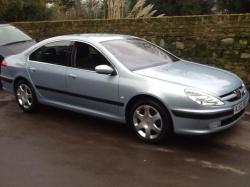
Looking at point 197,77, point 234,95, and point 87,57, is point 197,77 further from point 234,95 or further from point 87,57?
point 87,57

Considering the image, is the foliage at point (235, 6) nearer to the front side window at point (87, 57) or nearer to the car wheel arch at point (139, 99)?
the front side window at point (87, 57)

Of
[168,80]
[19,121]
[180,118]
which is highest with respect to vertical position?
[168,80]

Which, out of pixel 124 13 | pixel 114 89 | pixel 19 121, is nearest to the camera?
pixel 114 89

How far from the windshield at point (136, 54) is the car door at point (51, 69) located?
773 millimetres

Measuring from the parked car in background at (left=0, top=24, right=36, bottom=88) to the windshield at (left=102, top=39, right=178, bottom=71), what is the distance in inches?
157

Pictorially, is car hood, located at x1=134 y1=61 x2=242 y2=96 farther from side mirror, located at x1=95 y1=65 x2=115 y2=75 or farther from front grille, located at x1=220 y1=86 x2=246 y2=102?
side mirror, located at x1=95 y1=65 x2=115 y2=75

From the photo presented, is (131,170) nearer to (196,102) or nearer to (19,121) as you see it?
(196,102)

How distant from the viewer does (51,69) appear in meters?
6.82

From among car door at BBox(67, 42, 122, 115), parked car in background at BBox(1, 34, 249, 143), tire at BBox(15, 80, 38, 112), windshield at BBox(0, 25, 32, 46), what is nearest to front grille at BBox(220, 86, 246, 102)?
parked car in background at BBox(1, 34, 249, 143)

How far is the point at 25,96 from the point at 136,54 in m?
2.23

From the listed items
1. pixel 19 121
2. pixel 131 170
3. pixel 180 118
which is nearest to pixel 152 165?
pixel 131 170

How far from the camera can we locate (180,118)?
5.30m

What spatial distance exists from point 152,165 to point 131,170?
0.92 ft

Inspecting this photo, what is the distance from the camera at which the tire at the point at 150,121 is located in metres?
5.45
